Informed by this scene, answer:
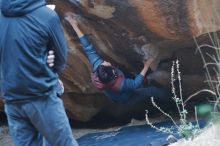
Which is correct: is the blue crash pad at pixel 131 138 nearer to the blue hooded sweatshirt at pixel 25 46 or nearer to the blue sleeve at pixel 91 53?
the blue sleeve at pixel 91 53

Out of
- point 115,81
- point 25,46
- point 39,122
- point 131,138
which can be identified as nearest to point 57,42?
point 25,46

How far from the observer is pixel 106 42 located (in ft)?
20.4

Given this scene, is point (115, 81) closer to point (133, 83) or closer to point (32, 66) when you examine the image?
point (133, 83)

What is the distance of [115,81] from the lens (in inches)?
258

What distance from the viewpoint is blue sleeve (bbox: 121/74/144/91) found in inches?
257

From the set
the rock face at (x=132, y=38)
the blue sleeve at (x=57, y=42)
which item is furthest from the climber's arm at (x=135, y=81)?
the blue sleeve at (x=57, y=42)

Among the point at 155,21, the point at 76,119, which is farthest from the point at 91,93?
the point at 155,21

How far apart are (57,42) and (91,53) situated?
8.14 feet

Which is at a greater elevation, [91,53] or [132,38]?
[132,38]

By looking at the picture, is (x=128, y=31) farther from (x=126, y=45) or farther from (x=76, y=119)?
(x=76, y=119)

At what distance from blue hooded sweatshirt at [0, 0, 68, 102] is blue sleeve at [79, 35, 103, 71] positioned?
7.88 ft

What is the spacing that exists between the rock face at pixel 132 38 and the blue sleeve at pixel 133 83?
25 centimetres

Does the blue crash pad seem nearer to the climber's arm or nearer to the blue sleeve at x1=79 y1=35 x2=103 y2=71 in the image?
the climber's arm

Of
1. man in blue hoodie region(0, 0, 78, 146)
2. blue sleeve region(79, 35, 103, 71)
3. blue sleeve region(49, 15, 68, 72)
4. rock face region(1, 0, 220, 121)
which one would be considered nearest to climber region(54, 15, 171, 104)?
blue sleeve region(79, 35, 103, 71)
